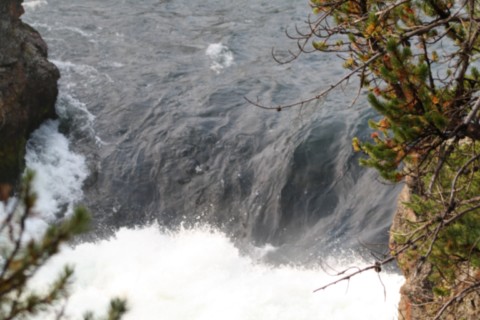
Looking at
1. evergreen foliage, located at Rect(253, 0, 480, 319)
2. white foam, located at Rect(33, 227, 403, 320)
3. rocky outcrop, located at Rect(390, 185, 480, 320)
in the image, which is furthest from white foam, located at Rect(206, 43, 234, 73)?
evergreen foliage, located at Rect(253, 0, 480, 319)

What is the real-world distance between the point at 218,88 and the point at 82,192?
13.8ft

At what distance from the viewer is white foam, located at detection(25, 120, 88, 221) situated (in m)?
11.8

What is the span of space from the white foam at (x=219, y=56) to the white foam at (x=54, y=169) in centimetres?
446

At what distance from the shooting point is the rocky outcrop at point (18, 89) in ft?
38.8

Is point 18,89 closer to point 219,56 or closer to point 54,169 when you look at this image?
point 54,169

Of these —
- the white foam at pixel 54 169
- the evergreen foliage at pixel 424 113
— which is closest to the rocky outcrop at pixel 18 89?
the white foam at pixel 54 169

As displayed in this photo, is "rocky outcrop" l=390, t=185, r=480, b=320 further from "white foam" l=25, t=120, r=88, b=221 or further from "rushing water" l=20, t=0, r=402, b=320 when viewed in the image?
"white foam" l=25, t=120, r=88, b=221

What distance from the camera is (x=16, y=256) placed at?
2705mm

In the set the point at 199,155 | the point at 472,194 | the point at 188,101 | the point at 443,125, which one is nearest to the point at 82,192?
the point at 199,155

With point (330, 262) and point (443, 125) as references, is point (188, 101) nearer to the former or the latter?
point (330, 262)

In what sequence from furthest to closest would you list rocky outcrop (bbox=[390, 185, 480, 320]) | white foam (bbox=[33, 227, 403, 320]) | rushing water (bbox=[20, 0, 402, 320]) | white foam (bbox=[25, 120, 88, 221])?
1. white foam (bbox=[25, 120, 88, 221])
2. rushing water (bbox=[20, 0, 402, 320])
3. white foam (bbox=[33, 227, 403, 320])
4. rocky outcrop (bbox=[390, 185, 480, 320])

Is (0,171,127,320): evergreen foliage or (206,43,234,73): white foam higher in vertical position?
(0,171,127,320): evergreen foliage

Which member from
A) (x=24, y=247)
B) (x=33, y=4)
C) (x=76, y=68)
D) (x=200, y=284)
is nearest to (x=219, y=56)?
(x=76, y=68)

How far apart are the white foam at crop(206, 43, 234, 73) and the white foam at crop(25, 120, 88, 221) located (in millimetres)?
4464
